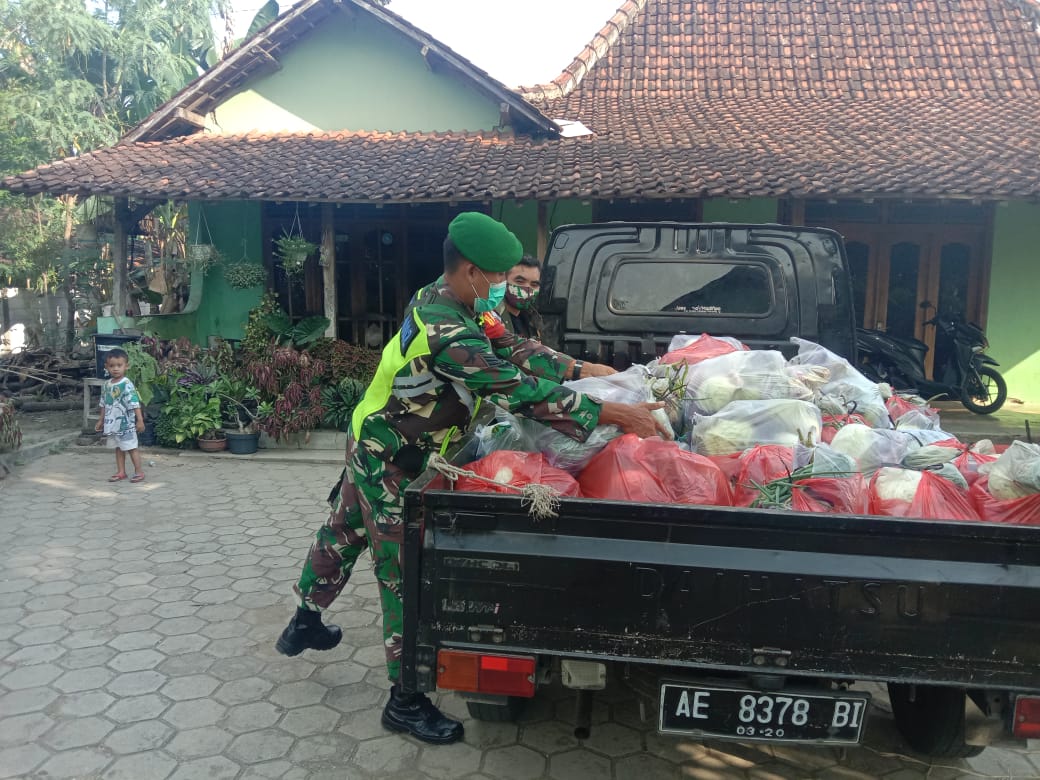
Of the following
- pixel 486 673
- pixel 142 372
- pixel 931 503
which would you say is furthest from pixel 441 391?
pixel 142 372

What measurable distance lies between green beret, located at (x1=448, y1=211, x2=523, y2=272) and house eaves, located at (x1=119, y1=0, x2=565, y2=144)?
24.6 feet

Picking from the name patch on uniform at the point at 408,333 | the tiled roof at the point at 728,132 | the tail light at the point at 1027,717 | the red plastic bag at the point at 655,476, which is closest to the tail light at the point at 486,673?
the red plastic bag at the point at 655,476

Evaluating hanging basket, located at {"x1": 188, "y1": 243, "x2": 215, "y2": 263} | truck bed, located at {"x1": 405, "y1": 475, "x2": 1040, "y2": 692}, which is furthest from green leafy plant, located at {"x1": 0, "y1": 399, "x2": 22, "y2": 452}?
truck bed, located at {"x1": 405, "y1": 475, "x2": 1040, "y2": 692}

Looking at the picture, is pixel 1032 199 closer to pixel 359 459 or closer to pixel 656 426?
pixel 656 426

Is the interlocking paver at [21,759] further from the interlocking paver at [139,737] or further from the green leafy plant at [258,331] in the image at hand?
the green leafy plant at [258,331]

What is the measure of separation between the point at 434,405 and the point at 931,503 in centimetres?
146

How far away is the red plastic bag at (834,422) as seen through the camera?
246 cm

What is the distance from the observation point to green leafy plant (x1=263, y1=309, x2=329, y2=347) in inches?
336

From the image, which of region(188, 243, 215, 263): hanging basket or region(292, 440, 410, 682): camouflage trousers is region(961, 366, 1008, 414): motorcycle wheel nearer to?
region(292, 440, 410, 682): camouflage trousers

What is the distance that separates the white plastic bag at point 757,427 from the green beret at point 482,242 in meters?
0.84

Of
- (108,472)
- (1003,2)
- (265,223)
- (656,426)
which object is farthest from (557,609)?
(1003,2)

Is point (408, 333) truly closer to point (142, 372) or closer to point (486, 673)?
point (486, 673)

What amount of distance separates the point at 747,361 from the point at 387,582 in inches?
58.5

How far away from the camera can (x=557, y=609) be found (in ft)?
6.25
